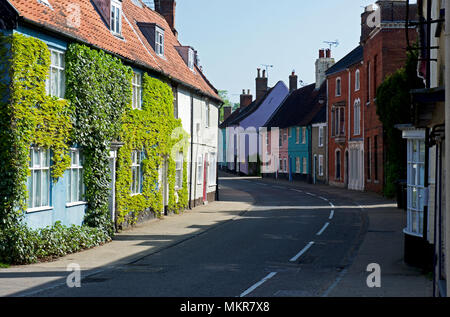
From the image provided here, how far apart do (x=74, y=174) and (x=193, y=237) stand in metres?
4.70

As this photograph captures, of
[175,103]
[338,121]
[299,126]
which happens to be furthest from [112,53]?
[299,126]

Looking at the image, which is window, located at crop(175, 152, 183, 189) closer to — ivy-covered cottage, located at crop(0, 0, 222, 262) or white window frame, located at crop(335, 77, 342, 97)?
ivy-covered cottage, located at crop(0, 0, 222, 262)

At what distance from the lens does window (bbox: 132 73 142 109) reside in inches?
904

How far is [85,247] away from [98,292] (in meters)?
6.20

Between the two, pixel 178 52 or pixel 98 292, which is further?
pixel 178 52

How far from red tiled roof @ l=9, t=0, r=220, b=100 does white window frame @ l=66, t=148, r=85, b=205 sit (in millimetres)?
3399

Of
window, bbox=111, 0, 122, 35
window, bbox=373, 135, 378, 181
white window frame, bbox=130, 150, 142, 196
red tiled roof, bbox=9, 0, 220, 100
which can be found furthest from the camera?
window, bbox=373, 135, 378, 181

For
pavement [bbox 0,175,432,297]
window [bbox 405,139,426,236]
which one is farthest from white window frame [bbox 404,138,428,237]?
pavement [bbox 0,175,432,297]

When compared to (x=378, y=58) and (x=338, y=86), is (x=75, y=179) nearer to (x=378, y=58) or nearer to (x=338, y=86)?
(x=378, y=58)

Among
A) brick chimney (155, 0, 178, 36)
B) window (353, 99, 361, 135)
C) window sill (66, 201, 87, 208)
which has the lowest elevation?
window sill (66, 201, 87, 208)

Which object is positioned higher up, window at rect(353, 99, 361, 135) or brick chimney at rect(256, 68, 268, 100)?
brick chimney at rect(256, 68, 268, 100)
